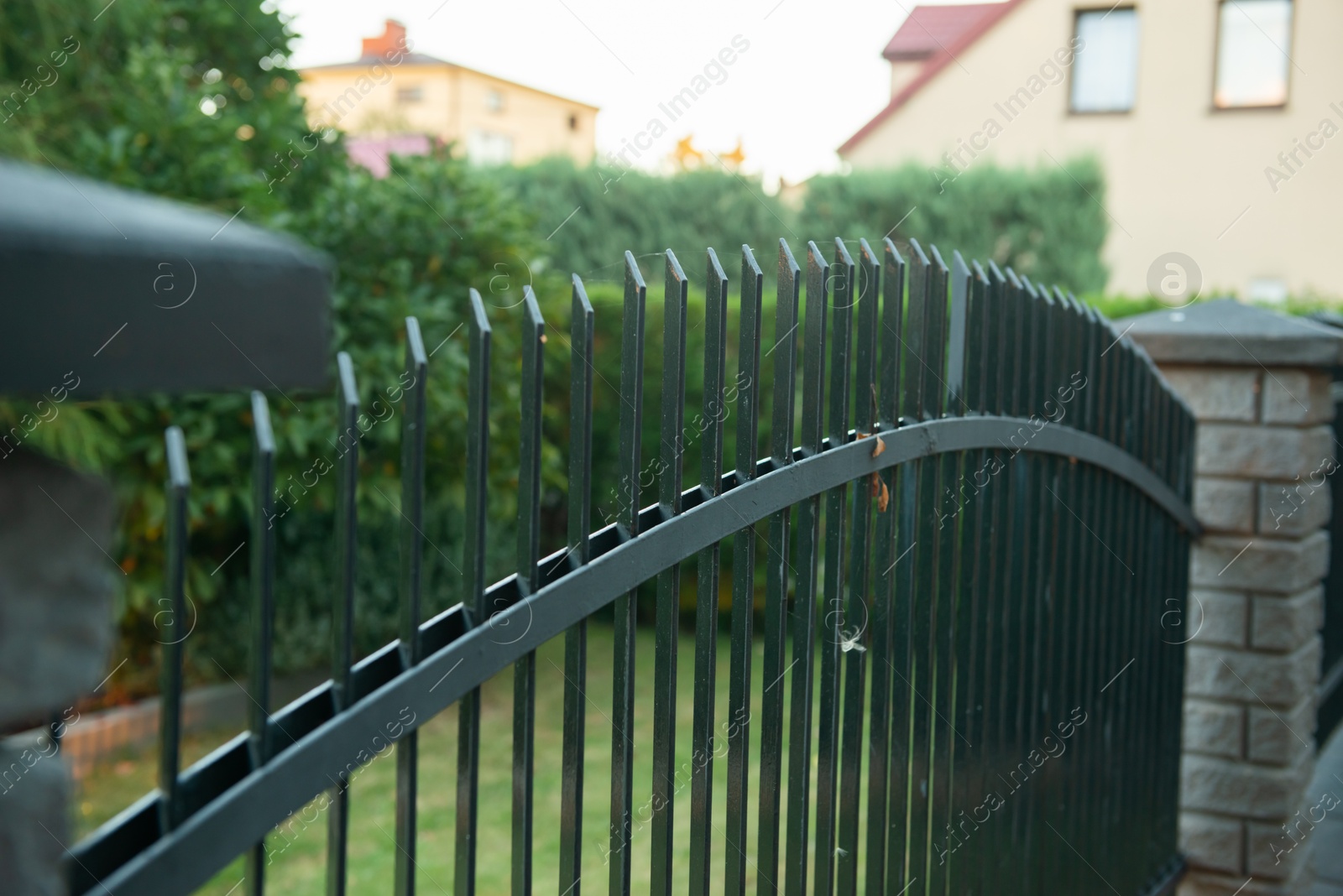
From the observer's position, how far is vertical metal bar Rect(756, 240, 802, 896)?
5.85 ft

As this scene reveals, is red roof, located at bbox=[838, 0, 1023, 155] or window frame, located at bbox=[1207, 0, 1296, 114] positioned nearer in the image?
window frame, located at bbox=[1207, 0, 1296, 114]

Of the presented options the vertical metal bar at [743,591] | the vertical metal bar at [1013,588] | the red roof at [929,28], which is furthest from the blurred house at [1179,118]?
the vertical metal bar at [743,591]

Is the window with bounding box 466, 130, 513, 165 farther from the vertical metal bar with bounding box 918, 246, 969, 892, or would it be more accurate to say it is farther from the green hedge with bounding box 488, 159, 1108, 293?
the vertical metal bar with bounding box 918, 246, 969, 892

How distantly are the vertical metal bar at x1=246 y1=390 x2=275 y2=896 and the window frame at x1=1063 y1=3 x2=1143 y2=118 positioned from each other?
19460 mm

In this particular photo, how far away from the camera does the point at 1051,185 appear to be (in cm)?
1520

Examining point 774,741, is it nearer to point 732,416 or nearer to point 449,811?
point 449,811

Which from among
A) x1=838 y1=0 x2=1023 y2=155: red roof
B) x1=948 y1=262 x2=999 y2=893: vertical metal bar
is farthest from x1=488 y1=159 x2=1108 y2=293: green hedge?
x1=948 y1=262 x2=999 y2=893: vertical metal bar

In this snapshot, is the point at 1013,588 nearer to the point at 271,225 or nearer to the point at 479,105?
the point at 271,225

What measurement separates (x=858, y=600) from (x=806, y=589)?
16 centimetres

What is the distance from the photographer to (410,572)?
1.25 meters

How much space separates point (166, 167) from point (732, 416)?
378 cm

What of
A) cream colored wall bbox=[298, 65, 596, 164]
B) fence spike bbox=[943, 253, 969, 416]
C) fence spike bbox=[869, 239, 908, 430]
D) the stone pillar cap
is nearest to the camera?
fence spike bbox=[869, 239, 908, 430]

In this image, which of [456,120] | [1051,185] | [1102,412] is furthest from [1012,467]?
[456,120]

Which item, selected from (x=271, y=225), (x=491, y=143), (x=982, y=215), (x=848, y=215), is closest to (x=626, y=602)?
(x=271, y=225)
